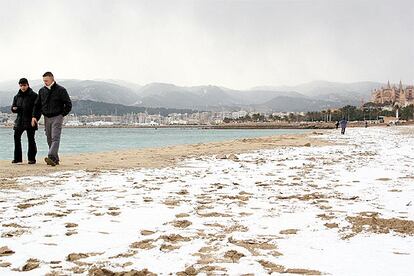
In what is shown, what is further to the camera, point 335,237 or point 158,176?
point 158,176

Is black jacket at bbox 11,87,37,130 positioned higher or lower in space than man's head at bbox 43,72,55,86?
lower

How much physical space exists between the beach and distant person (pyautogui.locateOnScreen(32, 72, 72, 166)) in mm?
2115

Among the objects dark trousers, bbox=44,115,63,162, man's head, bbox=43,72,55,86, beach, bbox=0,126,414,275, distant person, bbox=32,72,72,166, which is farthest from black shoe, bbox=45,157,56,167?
beach, bbox=0,126,414,275

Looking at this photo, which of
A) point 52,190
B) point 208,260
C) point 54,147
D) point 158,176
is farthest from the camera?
point 54,147

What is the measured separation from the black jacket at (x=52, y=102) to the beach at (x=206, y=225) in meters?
2.38

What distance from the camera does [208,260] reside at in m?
3.22

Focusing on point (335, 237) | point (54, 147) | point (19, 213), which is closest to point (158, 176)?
point (54, 147)

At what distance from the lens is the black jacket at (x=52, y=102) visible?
9825 millimetres

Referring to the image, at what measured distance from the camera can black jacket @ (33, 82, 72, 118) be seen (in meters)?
9.82

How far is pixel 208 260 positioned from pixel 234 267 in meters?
0.24

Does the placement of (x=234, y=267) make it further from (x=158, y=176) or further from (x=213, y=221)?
(x=158, y=176)

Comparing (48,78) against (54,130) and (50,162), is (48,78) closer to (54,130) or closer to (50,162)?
(54,130)

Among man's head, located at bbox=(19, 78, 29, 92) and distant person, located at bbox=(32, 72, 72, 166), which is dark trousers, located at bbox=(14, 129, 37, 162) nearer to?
distant person, located at bbox=(32, 72, 72, 166)

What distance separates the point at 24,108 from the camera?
10195mm
